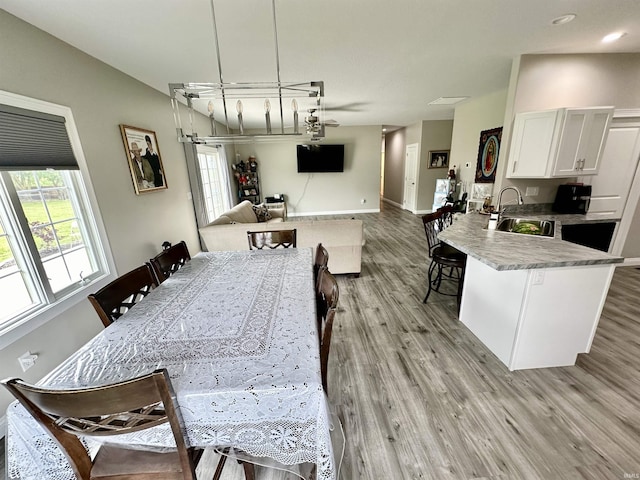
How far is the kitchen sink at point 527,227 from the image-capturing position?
2250 mm

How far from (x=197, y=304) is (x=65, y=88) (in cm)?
223

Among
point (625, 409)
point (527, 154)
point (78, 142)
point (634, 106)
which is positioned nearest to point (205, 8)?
point (78, 142)

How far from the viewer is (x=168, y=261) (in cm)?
194

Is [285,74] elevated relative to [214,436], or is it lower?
elevated

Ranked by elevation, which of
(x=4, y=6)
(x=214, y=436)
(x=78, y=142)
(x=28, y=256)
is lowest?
(x=214, y=436)

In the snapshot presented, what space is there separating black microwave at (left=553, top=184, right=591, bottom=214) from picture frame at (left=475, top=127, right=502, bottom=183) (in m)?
0.96

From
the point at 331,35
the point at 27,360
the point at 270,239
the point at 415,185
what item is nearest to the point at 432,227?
the point at 270,239

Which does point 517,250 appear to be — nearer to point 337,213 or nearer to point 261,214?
point 261,214

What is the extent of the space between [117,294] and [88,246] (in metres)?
1.33

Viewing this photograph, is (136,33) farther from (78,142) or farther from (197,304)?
(197,304)

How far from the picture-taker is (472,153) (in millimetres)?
4719

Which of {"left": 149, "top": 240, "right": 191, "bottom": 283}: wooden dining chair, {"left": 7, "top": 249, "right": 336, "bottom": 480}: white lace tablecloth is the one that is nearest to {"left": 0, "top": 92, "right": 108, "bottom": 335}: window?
{"left": 149, "top": 240, "right": 191, "bottom": 283}: wooden dining chair

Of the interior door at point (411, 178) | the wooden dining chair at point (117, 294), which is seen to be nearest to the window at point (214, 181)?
the wooden dining chair at point (117, 294)

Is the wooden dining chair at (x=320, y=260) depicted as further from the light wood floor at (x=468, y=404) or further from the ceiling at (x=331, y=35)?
the ceiling at (x=331, y=35)
